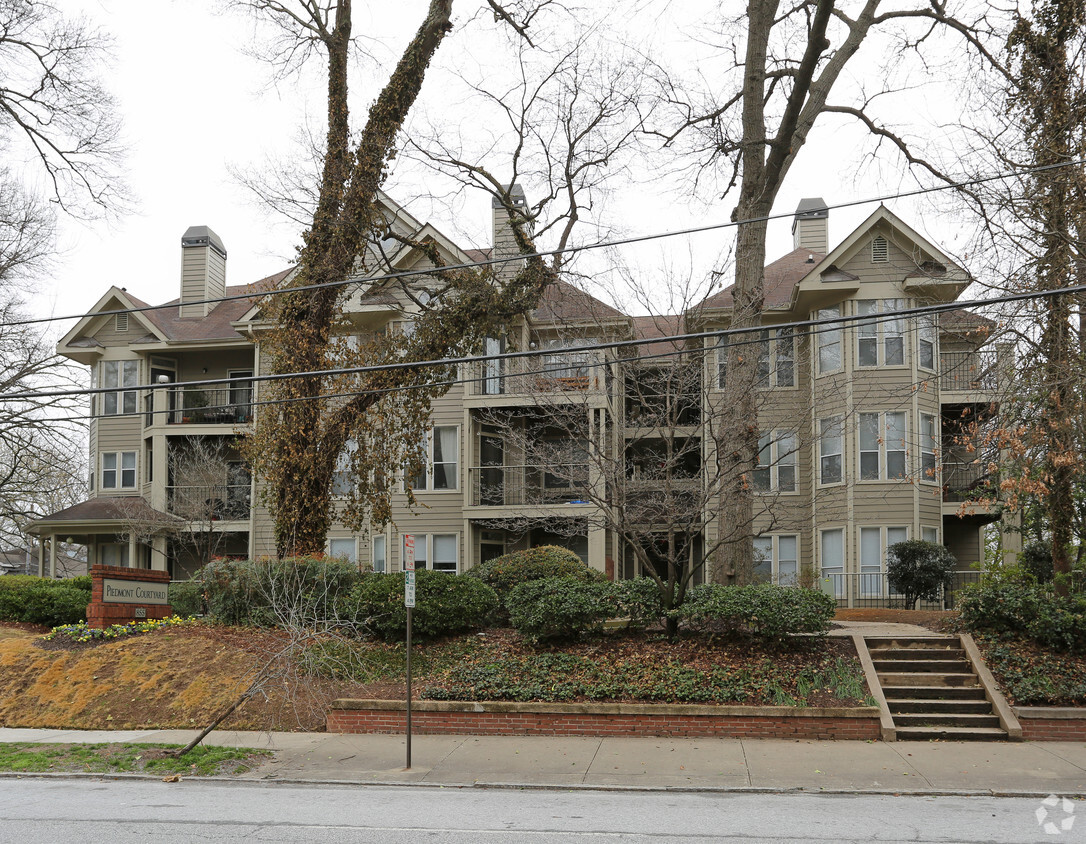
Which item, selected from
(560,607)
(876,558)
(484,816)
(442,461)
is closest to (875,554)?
(876,558)

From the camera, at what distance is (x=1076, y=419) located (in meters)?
13.5

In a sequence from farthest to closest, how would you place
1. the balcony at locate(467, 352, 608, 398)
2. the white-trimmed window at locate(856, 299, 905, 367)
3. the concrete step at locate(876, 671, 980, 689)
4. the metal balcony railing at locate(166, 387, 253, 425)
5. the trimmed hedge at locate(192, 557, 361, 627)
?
1. the metal balcony railing at locate(166, 387, 253, 425)
2. the white-trimmed window at locate(856, 299, 905, 367)
3. the trimmed hedge at locate(192, 557, 361, 627)
4. the balcony at locate(467, 352, 608, 398)
5. the concrete step at locate(876, 671, 980, 689)

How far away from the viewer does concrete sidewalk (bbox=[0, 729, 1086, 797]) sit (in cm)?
998

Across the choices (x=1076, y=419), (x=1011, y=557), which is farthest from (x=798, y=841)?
(x=1011, y=557)

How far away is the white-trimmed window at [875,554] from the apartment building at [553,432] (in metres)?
0.05

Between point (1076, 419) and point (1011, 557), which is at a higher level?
point (1076, 419)

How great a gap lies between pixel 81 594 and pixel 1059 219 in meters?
20.4

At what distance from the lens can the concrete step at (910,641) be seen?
14.4m

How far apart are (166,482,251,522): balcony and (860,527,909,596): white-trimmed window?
58.3 feet

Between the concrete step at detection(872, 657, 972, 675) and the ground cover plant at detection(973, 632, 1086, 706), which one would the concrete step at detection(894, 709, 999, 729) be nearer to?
the ground cover plant at detection(973, 632, 1086, 706)

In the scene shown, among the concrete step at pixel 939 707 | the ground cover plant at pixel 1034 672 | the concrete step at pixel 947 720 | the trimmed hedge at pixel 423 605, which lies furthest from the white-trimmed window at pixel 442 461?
the concrete step at pixel 947 720

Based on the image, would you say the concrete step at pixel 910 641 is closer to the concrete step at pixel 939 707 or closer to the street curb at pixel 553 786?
the concrete step at pixel 939 707

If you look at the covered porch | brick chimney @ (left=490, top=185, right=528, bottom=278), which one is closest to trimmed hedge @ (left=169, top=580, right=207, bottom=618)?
brick chimney @ (left=490, top=185, right=528, bottom=278)

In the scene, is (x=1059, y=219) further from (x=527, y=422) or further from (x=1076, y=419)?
(x=527, y=422)
